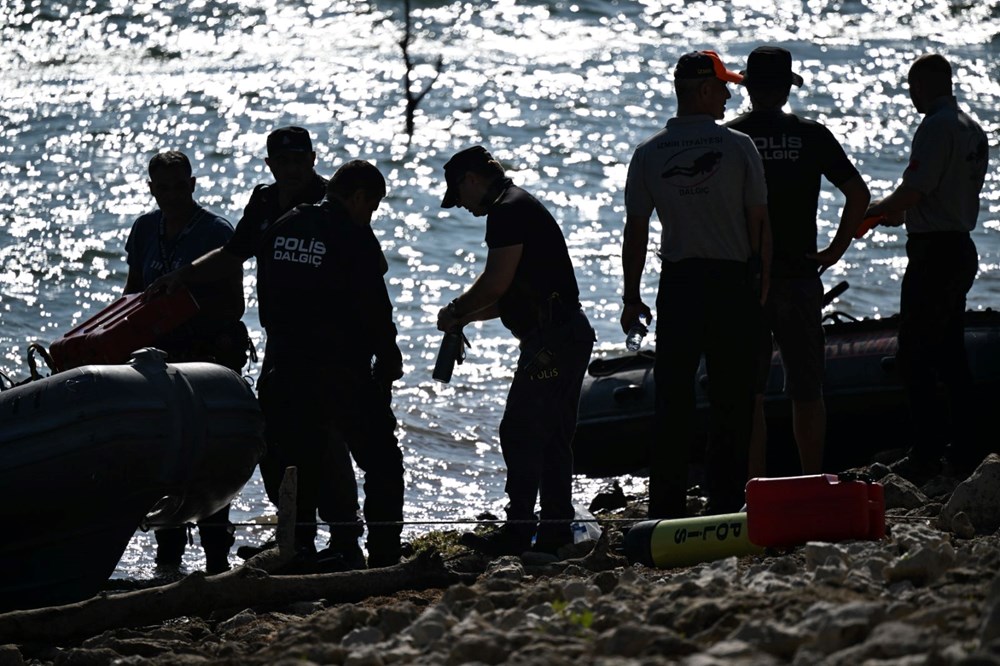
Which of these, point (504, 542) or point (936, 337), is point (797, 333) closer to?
point (936, 337)

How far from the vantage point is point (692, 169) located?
5.96m

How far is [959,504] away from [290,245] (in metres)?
2.56

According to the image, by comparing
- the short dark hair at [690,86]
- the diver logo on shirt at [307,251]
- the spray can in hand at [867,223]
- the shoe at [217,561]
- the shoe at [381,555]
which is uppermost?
the short dark hair at [690,86]

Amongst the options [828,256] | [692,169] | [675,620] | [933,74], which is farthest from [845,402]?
[675,620]

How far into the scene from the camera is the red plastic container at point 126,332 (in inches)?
263

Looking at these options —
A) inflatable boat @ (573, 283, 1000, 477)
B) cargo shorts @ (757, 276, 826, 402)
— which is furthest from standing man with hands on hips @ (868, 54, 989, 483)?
inflatable boat @ (573, 283, 1000, 477)

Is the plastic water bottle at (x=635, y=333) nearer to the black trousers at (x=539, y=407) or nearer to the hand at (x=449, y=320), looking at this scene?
the black trousers at (x=539, y=407)

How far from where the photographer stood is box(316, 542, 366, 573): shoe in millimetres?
6262

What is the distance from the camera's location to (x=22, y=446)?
5.89m

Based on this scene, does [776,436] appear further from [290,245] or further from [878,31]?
[878,31]

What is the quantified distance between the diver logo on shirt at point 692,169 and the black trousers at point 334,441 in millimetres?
1390

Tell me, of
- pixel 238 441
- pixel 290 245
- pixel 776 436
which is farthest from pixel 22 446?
pixel 776 436

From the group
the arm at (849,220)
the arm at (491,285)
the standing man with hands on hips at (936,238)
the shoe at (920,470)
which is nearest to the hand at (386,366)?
the arm at (491,285)

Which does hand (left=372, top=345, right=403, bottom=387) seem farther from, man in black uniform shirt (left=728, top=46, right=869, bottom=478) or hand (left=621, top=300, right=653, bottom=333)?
man in black uniform shirt (left=728, top=46, right=869, bottom=478)
